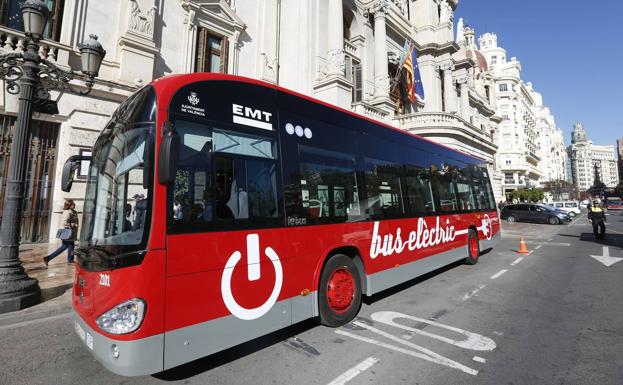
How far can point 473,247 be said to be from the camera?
8742 mm

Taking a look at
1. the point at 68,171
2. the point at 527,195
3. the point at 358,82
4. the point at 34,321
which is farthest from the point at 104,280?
the point at 527,195

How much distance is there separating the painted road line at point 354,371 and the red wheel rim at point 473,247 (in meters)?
6.52

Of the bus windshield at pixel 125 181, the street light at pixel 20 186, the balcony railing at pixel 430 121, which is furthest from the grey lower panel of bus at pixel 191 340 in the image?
the balcony railing at pixel 430 121

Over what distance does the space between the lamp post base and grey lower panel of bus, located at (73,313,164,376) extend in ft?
11.8

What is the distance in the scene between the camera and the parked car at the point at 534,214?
23.7 metres

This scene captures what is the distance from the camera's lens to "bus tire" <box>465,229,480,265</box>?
8508 mm

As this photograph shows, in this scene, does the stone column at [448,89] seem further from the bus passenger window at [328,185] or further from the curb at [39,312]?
the curb at [39,312]

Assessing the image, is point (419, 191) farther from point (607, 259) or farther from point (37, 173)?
point (37, 173)

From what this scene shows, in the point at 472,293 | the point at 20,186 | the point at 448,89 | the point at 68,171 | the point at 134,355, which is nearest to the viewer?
the point at 134,355

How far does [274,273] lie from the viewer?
3.48 meters

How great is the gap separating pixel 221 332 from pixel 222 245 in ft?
2.80

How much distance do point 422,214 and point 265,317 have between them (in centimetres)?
423

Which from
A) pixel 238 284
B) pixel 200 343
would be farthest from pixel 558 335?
pixel 200 343

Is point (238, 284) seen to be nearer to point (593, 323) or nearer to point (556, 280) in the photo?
point (593, 323)
